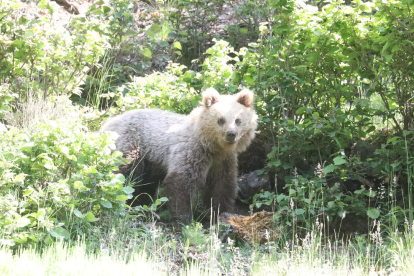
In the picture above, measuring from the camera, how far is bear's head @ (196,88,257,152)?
6.72 meters

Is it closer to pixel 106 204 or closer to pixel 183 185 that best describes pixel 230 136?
pixel 183 185

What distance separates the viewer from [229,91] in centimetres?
775

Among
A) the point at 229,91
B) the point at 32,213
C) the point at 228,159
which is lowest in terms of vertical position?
the point at 32,213

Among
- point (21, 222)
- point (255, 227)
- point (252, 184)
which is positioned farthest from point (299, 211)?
point (21, 222)

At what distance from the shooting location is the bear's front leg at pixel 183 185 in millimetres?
6648

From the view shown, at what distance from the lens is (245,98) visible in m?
6.85

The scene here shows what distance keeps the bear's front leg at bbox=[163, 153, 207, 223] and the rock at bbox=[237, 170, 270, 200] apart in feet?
3.34

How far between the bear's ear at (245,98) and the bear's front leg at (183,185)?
924 millimetres

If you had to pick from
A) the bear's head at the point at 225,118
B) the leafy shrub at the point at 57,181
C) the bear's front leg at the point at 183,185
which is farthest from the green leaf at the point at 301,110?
the leafy shrub at the point at 57,181

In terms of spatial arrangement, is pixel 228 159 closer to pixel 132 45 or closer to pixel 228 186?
pixel 228 186

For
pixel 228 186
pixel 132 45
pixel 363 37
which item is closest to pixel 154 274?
pixel 228 186

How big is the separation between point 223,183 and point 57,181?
2.29 metres

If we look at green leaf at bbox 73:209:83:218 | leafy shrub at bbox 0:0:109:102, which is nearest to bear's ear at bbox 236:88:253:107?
leafy shrub at bbox 0:0:109:102

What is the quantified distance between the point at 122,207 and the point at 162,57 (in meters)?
5.67
